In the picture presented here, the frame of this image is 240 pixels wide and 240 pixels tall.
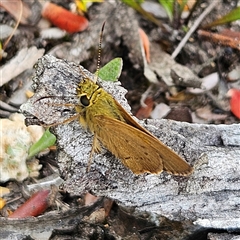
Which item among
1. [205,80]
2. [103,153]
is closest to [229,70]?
[205,80]

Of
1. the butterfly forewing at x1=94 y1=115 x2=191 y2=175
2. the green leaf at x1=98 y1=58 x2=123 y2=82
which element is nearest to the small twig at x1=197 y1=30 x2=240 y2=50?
the green leaf at x1=98 y1=58 x2=123 y2=82

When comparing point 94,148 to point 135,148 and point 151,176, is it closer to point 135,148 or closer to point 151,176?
point 135,148

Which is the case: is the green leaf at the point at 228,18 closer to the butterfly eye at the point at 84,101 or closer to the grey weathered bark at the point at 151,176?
the grey weathered bark at the point at 151,176

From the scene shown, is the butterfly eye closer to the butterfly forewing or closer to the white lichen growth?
the butterfly forewing

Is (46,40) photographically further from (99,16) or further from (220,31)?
(220,31)

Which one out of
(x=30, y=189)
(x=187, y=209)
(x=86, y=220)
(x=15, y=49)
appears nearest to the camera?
(x=187, y=209)
